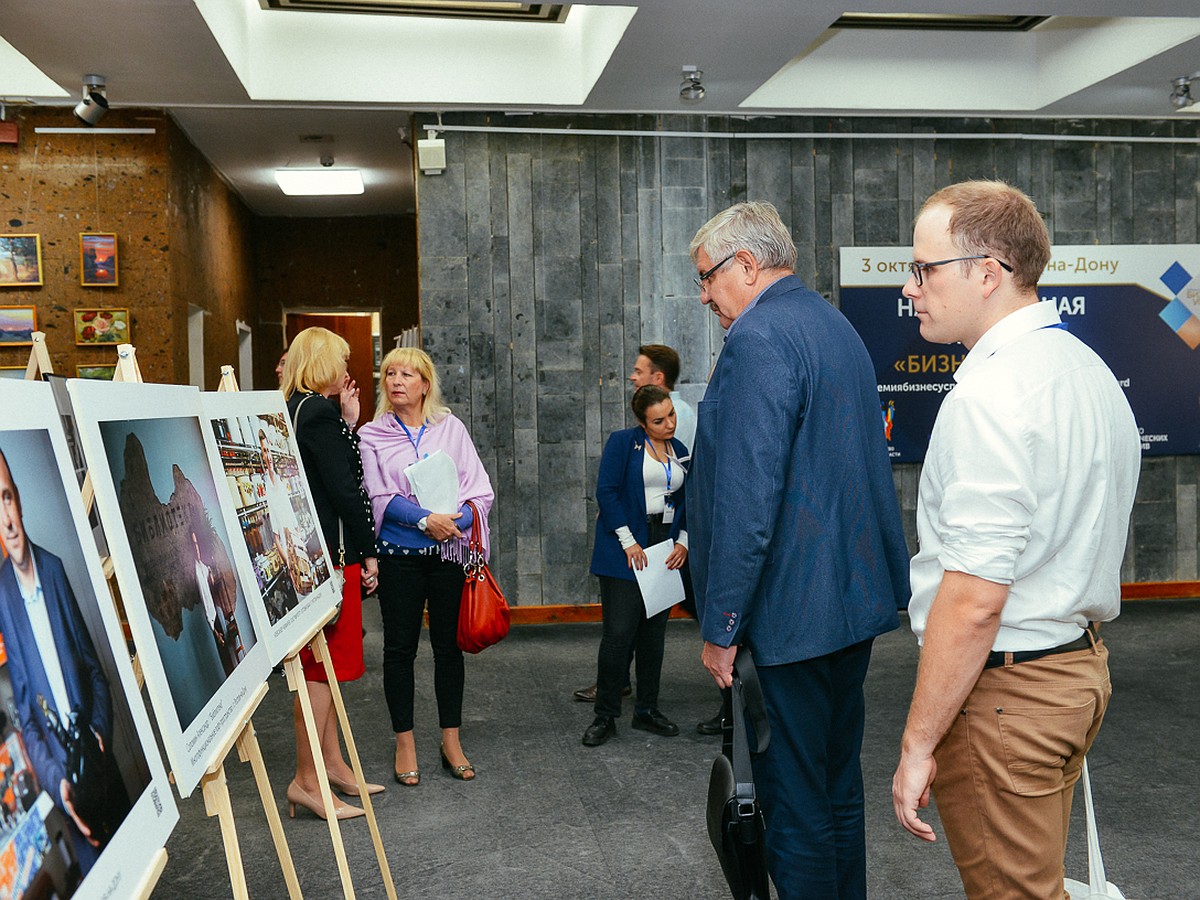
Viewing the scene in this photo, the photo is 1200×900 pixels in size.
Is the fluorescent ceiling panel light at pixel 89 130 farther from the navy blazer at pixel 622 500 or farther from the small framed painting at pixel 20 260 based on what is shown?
the navy blazer at pixel 622 500

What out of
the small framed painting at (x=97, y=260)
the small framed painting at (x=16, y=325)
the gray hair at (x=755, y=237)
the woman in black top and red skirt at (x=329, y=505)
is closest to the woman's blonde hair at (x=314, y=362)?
the woman in black top and red skirt at (x=329, y=505)

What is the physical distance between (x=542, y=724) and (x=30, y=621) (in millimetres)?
3333

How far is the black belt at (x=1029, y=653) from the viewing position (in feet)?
4.85

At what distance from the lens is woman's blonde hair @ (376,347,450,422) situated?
3.58 m

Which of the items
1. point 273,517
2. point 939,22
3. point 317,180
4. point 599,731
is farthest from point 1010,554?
point 317,180

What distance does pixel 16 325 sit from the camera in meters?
5.86

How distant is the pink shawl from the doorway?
6922mm

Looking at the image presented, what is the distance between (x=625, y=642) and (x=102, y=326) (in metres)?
3.88

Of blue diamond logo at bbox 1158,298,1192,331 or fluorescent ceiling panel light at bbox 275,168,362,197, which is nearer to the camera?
blue diamond logo at bbox 1158,298,1192,331

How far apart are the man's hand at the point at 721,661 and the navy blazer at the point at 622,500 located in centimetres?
188

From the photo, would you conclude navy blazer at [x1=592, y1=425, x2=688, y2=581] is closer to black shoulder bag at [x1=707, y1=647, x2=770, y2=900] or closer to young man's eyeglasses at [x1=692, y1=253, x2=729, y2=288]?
young man's eyeglasses at [x1=692, y1=253, x2=729, y2=288]

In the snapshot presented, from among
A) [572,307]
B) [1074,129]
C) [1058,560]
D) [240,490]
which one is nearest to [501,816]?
[240,490]

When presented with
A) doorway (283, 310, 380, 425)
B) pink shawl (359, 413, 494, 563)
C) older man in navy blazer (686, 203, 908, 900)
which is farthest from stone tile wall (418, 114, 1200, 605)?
doorway (283, 310, 380, 425)

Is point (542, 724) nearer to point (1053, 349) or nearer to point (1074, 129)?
point (1053, 349)
